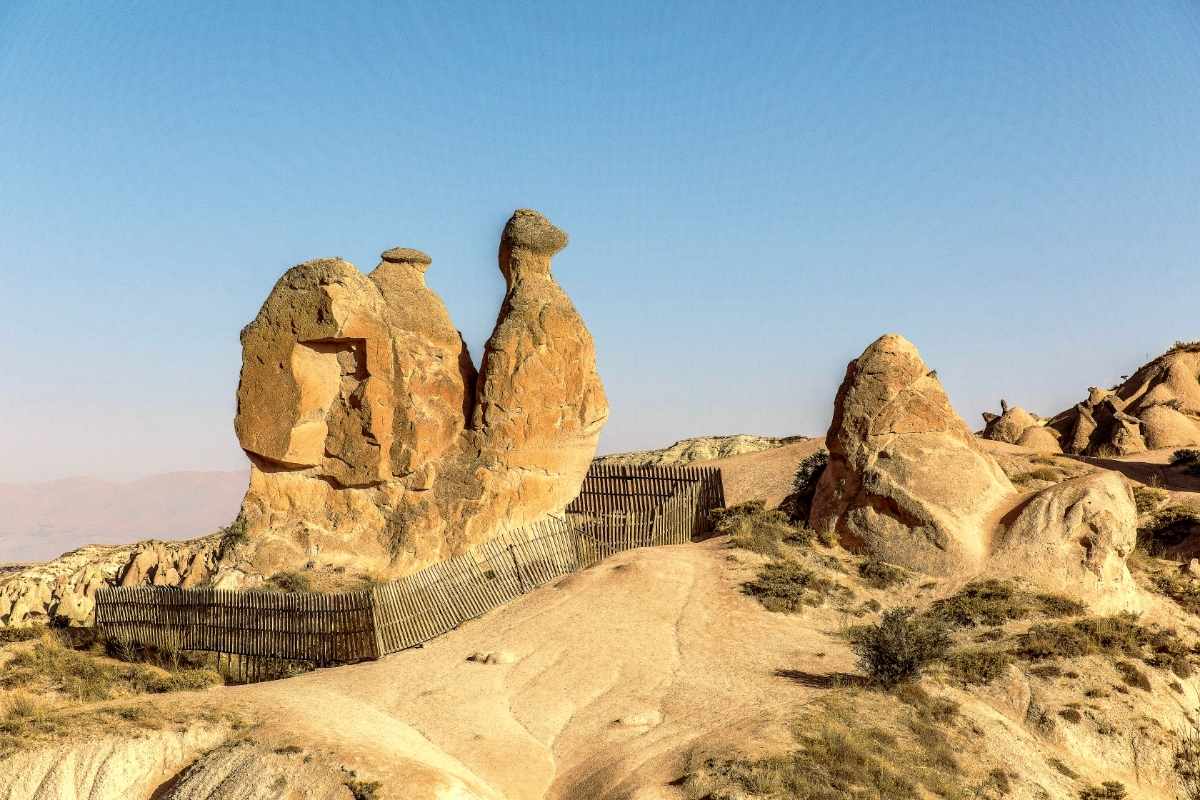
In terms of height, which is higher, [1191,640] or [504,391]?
[504,391]

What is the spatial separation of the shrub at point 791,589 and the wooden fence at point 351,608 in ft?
13.0

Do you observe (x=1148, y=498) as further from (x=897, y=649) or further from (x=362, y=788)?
(x=362, y=788)

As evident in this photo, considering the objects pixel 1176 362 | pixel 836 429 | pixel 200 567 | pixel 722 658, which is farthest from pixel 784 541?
pixel 1176 362

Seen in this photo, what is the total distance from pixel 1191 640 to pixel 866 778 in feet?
26.9

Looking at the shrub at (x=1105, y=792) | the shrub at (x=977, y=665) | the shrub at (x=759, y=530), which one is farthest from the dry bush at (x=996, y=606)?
the shrub at (x=1105, y=792)

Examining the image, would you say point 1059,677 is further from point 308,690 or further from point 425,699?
point 308,690

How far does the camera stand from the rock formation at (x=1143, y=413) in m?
33.5

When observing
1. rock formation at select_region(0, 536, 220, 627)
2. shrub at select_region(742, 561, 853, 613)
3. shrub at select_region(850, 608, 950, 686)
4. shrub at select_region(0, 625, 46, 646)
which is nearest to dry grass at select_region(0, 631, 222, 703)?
shrub at select_region(0, 625, 46, 646)

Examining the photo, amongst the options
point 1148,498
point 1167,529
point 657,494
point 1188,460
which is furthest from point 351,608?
point 1188,460

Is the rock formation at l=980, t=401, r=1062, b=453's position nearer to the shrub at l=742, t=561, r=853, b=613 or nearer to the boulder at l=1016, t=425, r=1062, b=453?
the boulder at l=1016, t=425, r=1062, b=453

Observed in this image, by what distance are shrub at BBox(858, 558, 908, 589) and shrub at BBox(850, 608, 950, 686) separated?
2.32 metres

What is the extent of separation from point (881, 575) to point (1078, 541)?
3195 millimetres

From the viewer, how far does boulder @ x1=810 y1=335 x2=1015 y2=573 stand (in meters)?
19.0

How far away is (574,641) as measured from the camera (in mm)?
16484
